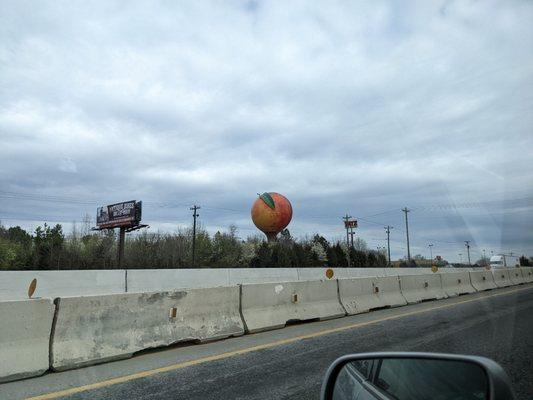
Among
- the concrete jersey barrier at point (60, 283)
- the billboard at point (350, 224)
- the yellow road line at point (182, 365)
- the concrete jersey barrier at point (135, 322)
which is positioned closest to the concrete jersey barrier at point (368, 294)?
the yellow road line at point (182, 365)

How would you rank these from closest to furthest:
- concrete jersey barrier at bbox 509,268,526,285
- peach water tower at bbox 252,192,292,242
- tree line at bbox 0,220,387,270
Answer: concrete jersey barrier at bbox 509,268,526,285 → tree line at bbox 0,220,387,270 → peach water tower at bbox 252,192,292,242

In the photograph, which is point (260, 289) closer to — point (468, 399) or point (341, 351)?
point (341, 351)

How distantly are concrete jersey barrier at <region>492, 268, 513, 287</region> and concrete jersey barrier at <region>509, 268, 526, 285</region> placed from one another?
2.54ft

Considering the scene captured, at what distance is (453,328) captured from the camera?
10.1m

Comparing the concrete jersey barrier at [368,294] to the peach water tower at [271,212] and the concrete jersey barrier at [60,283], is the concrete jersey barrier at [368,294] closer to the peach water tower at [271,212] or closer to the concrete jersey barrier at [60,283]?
the concrete jersey barrier at [60,283]

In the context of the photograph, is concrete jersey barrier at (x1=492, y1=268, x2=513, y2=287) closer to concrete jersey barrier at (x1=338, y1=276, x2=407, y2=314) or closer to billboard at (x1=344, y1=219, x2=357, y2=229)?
concrete jersey barrier at (x1=338, y1=276, x2=407, y2=314)

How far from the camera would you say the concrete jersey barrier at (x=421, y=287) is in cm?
1630

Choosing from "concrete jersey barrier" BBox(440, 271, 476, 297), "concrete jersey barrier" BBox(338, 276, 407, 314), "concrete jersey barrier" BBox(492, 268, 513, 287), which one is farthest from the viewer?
"concrete jersey barrier" BBox(492, 268, 513, 287)

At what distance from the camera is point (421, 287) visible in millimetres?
17422

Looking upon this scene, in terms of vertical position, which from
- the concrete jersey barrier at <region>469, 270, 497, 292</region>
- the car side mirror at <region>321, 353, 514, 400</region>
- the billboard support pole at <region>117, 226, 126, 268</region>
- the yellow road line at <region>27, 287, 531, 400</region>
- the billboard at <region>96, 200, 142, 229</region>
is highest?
the billboard at <region>96, 200, 142, 229</region>

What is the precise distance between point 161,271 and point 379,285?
11974 mm

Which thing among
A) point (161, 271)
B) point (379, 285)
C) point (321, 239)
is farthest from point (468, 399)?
point (321, 239)

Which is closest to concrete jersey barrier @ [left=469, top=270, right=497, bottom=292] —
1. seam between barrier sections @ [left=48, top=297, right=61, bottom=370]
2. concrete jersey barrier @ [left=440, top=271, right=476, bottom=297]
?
concrete jersey barrier @ [left=440, top=271, right=476, bottom=297]

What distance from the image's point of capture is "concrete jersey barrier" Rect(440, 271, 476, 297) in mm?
19409
